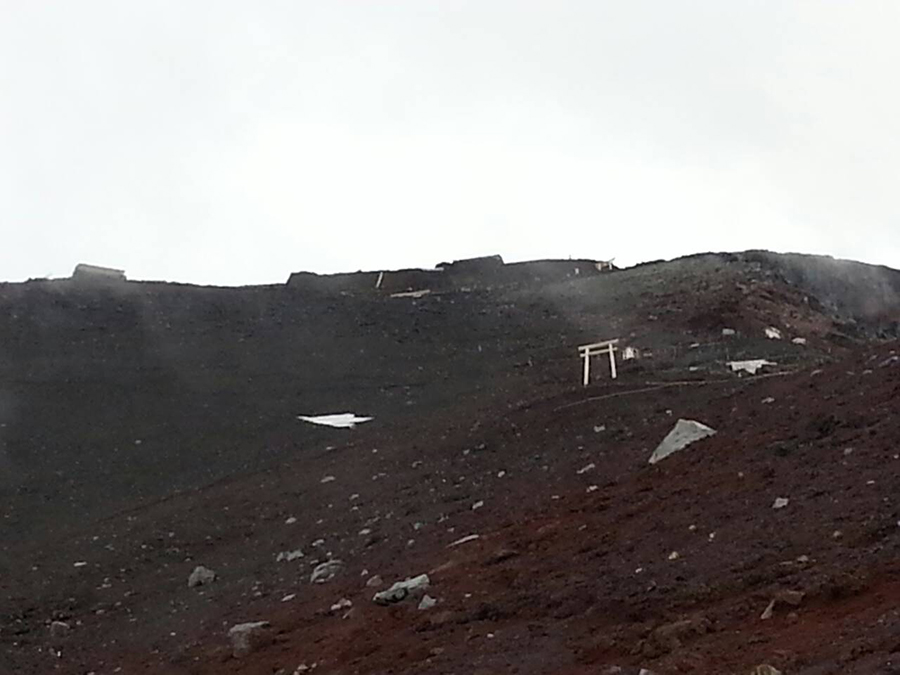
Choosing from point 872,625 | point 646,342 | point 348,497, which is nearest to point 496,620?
point 872,625

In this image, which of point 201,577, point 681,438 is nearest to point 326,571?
point 201,577

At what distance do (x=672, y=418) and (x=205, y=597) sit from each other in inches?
215

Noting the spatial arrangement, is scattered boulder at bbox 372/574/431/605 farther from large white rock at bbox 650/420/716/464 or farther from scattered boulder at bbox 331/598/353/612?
large white rock at bbox 650/420/716/464

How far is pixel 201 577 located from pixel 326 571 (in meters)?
2.35

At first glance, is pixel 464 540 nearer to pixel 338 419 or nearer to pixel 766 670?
pixel 766 670

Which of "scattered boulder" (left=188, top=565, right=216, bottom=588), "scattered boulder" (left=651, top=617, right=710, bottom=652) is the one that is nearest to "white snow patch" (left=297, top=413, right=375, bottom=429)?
"scattered boulder" (left=188, top=565, right=216, bottom=588)

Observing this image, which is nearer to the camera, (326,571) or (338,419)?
(326,571)

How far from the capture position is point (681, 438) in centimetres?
1132

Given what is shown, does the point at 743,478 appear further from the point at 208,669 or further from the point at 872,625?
the point at 208,669

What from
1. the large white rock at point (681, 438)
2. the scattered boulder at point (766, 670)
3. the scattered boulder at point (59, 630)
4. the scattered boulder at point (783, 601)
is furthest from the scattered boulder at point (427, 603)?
the scattered boulder at point (59, 630)

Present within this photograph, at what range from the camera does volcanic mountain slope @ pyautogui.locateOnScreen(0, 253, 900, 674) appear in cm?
711

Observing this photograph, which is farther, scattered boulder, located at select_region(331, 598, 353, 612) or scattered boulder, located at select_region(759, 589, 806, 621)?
scattered boulder, located at select_region(331, 598, 353, 612)

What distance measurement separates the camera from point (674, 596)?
706cm

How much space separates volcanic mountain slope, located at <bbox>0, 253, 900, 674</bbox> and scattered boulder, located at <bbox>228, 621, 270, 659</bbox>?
9 cm
